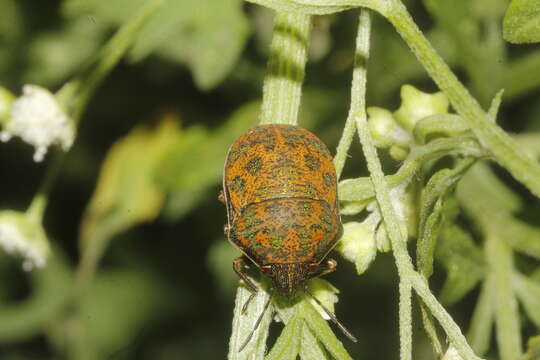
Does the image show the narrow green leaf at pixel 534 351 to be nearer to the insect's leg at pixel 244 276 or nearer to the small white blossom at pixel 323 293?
the small white blossom at pixel 323 293

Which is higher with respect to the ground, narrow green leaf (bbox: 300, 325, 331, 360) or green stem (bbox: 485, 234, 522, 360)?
narrow green leaf (bbox: 300, 325, 331, 360)

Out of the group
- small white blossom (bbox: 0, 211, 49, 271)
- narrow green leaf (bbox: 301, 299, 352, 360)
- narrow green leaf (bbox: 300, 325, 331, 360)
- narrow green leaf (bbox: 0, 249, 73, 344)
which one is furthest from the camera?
narrow green leaf (bbox: 0, 249, 73, 344)

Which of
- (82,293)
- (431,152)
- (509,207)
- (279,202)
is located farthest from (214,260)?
(431,152)

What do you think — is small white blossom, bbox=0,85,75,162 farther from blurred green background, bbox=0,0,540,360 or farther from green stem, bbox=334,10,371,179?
green stem, bbox=334,10,371,179

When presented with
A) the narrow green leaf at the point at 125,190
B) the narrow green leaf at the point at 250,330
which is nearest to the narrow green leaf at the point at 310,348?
the narrow green leaf at the point at 250,330

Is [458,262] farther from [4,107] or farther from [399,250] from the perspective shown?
[4,107]

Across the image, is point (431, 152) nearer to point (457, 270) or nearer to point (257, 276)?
point (257, 276)

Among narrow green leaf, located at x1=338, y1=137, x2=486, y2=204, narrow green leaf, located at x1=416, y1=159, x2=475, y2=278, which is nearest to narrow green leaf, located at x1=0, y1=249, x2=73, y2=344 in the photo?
narrow green leaf, located at x1=338, y1=137, x2=486, y2=204
